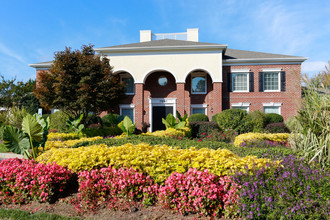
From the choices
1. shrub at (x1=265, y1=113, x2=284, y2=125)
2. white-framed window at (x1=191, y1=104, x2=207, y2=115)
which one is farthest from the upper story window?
white-framed window at (x1=191, y1=104, x2=207, y2=115)

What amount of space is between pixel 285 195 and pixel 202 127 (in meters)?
11.7

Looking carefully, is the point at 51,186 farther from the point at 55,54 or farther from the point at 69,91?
the point at 55,54

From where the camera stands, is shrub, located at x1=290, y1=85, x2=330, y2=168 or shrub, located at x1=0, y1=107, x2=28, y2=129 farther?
shrub, located at x1=0, y1=107, x2=28, y2=129

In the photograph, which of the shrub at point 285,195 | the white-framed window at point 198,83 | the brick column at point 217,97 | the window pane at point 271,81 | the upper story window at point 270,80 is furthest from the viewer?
the white-framed window at point 198,83

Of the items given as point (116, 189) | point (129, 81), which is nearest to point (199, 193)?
point (116, 189)

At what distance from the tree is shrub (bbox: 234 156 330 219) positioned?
11.7 meters

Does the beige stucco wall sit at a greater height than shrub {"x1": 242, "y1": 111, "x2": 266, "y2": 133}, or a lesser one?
greater

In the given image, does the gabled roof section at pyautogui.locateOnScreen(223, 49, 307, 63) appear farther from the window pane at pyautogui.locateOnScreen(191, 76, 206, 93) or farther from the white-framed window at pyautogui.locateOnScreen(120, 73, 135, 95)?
the white-framed window at pyautogui.locateOnScreen(120, 73, 135, 95)

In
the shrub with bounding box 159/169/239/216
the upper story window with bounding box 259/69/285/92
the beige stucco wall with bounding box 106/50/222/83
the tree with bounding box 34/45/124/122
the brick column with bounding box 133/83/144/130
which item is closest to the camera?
the shrub with bounding box 159/169/239/216

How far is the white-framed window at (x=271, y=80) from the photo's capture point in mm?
20000

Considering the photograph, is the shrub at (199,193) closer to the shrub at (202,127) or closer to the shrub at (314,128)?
the shrub at (314,128)

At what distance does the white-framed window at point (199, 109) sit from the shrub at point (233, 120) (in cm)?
541

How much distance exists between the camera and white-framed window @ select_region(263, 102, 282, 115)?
1984 centimetres

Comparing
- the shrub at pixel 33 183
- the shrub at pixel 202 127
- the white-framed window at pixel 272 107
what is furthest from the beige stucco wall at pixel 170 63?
the shrub at pixel 33 183
